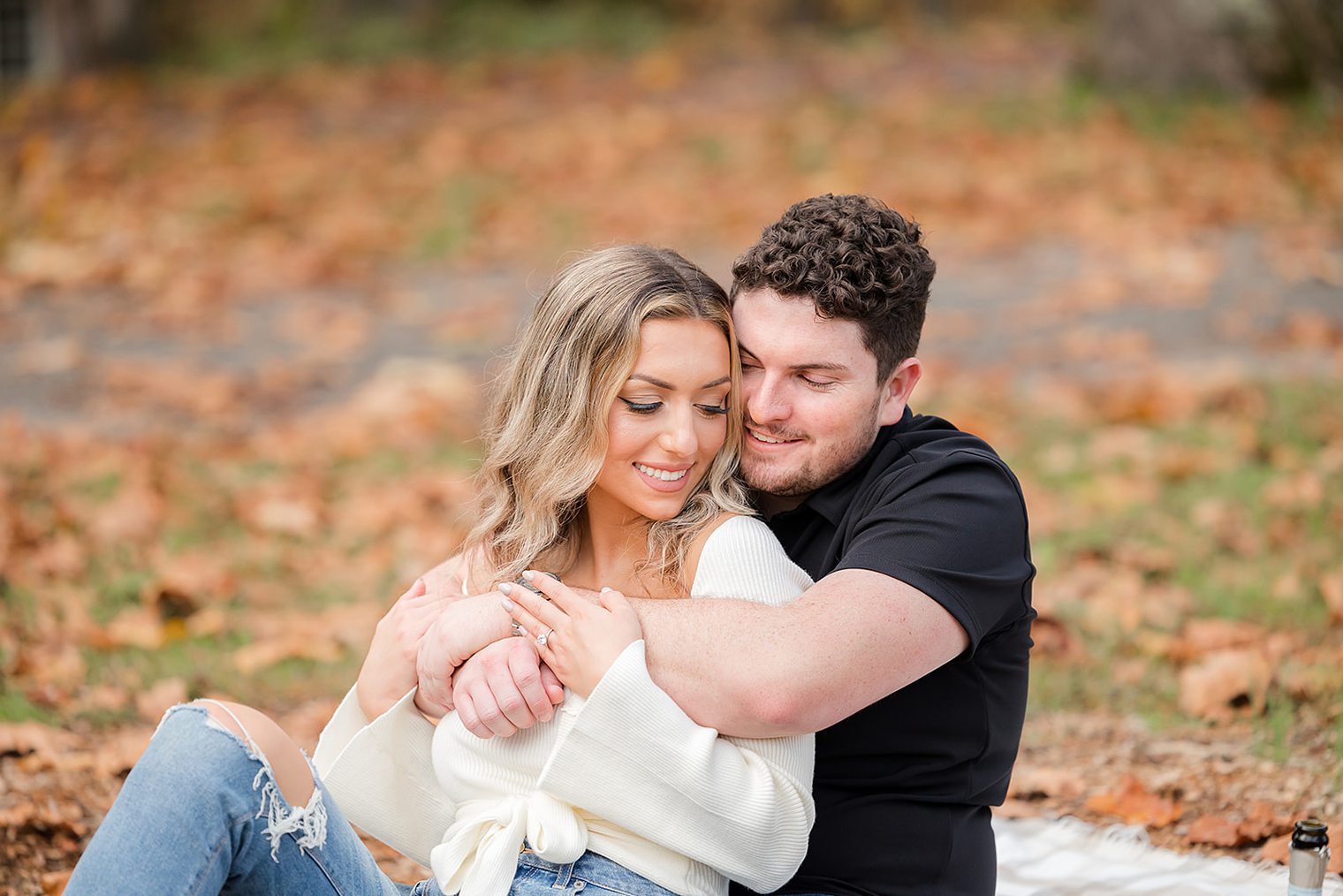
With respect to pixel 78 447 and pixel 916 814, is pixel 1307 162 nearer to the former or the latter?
pixel 78 447

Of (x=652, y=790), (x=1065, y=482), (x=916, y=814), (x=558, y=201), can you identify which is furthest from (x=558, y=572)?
(x=558, y=201)

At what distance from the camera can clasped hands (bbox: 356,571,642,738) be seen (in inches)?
102

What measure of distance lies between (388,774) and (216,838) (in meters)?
0.54

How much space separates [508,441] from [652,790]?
92 cm

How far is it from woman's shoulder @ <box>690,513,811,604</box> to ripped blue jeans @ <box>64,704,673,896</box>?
56cm

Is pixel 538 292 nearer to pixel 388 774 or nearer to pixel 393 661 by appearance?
pixel 393 661

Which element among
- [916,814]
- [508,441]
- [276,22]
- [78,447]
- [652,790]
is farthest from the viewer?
[276,22]

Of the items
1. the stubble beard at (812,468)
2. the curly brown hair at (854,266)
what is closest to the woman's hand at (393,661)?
the stubble beard at (812,468)

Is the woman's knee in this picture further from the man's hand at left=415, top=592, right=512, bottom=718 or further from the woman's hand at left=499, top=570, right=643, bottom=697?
the woman's hand at left=499, top=570, right=643, bottom=697

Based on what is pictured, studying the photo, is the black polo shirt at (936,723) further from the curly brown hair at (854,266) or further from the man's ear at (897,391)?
the curly brown hair at (854,266)

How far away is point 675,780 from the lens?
2484mm

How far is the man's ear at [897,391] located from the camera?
3.07m

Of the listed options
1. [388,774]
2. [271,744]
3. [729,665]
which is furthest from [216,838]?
[729,665]

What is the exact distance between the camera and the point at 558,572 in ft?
10.3
